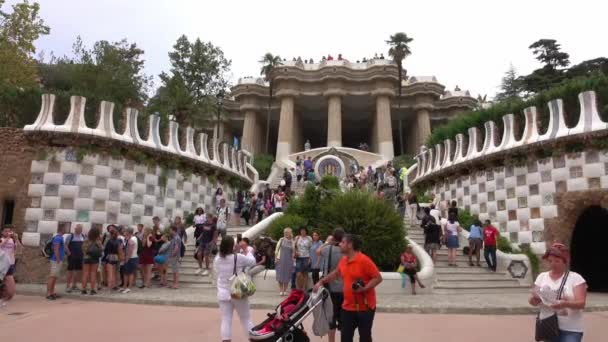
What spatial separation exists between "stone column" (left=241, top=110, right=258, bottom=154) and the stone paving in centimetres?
3251

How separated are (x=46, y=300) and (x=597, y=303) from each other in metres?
12.0

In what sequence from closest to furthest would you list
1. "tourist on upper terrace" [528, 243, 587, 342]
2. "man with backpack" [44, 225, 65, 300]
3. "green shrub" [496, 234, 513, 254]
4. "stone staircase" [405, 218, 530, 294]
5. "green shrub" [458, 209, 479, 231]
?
"tourist on upper terrace" [528, 243, 587, 342], "man with backpack" [44, 225, 65, 300], "stone staircase" [405, 218, 530, 294], "green shrub" [496, 234, 513, 254], "green shrub" [458, 209, 479, 231]

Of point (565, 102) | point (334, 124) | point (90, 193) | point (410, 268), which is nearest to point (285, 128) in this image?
point (334, 124)

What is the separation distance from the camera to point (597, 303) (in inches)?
380

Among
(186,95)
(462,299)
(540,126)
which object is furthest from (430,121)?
(462,299)

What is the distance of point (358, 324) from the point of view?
4566 mm

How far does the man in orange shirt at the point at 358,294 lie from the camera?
4.51m

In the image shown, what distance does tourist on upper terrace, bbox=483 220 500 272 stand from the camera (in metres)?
12.3

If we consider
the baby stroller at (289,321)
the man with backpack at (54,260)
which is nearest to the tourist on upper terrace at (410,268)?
the baby stroller at (289,321)

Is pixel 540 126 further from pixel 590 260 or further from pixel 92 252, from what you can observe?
pixel 92 252

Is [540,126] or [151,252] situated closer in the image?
[151,252]

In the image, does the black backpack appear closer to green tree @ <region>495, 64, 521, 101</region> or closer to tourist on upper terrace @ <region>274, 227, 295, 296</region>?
tourist on upper terrace @ <region>274, 227, 295, 296</region>

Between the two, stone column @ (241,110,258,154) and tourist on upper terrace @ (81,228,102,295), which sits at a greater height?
stone column @ (241,110,258,154)

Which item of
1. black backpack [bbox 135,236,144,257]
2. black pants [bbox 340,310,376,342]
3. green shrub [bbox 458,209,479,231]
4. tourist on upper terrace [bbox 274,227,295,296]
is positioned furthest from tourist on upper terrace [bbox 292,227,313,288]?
green shrub [bbox 458,209,479,231]
